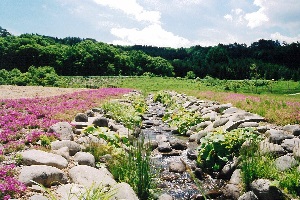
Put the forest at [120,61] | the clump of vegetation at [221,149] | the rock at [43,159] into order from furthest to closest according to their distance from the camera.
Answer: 1. the forest at [120,61]
2. the clump of vegetation at [221,149]
3. the rock at [43,159]

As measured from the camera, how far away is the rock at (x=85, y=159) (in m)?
6.43

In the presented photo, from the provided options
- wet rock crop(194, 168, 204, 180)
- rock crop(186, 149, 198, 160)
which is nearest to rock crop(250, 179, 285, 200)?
wet rock crop(194, 168, 204, 180)

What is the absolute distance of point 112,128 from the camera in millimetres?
10859

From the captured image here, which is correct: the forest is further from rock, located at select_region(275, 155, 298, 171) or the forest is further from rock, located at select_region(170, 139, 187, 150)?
rock, located at select_region(275, 155, 298, 171)

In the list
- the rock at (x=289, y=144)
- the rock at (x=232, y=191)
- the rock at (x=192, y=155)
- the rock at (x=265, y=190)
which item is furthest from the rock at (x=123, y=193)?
the rock at (x=289, y=144)

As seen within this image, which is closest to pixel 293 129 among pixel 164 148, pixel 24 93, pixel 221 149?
pixel 221 149

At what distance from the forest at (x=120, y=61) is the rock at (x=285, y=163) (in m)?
48.9

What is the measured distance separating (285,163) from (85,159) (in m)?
4.58

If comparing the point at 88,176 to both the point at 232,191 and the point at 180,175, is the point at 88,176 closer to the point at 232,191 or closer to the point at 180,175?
the point at 180,175

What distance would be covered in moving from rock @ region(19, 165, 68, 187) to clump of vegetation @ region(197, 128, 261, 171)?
4.31 metres

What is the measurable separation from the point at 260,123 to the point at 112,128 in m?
5.60

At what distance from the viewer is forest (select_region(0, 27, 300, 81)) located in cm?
7500

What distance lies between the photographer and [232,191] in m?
6.32

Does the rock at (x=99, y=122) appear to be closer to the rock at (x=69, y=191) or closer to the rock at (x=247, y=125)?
the rock at (x=247, y=125)
